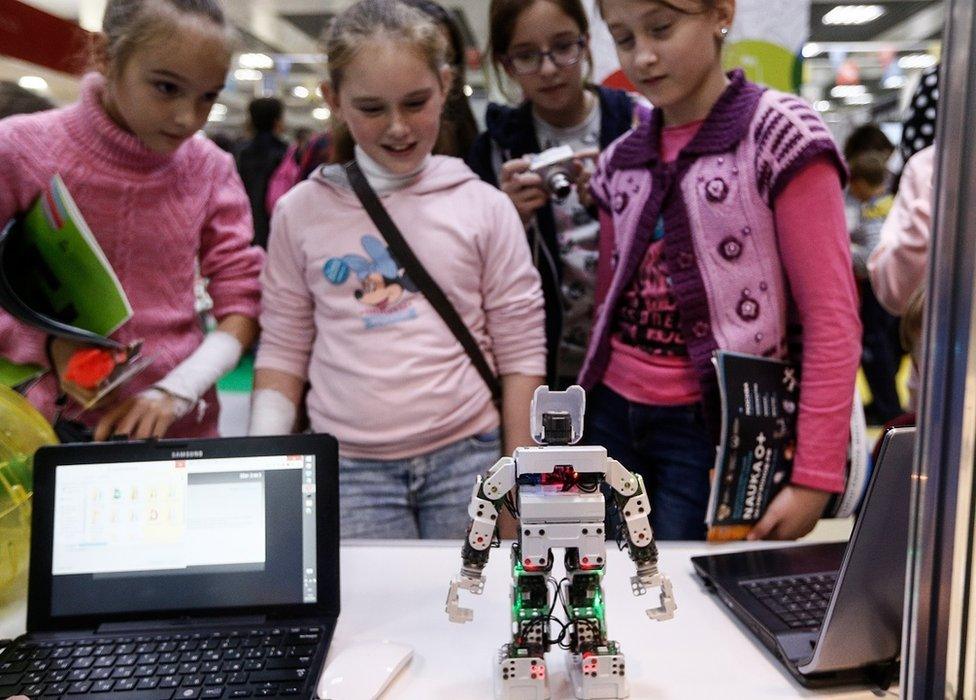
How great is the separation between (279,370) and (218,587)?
0.42 meters

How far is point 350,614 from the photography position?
0.83 meters

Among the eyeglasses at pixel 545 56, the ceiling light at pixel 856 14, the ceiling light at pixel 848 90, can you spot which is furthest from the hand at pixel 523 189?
the ceiling light at pixel 848 90

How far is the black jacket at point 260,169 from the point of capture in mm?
1286

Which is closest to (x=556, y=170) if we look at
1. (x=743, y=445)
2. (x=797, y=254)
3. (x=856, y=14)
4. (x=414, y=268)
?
(x=414, y=268)

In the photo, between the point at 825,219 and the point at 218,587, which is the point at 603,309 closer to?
the point at 825,219

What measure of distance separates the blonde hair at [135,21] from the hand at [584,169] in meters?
0.56

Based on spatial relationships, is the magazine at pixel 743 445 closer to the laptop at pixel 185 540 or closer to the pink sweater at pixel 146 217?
the laptop at pixel 185 540

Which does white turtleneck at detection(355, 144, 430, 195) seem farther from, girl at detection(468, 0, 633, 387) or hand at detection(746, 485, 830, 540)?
hand at detection(746, 485, 830, 540)

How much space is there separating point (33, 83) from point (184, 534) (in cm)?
83

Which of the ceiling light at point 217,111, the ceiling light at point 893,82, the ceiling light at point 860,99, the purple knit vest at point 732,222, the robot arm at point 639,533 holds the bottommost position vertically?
the robot arm at point 639,533

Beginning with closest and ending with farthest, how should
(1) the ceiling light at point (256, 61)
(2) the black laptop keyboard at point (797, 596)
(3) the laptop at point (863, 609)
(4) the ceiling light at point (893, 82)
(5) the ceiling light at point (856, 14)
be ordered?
(3) the laptop at point (863, 609)
(2) the black laptop keyboard at point (797, 596)
(1) the ceiling light at point (256, 61)
(5) the ceiling light at point (856, 14)
(4) the ceiling light at point (893, 82)

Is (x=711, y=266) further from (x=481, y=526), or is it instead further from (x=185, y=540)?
(x=185, y=540)

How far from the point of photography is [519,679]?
67cm

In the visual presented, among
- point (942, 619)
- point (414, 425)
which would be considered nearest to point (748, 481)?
point (414, 425)
